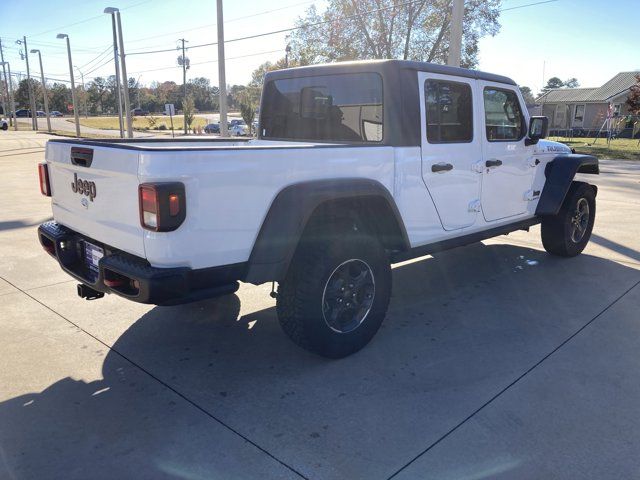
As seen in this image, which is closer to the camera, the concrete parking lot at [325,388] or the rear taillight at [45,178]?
the concrete parking lot at [325,388]

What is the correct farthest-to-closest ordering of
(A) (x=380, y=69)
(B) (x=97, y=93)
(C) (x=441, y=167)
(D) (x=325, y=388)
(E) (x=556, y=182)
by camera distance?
(B) (x=97, y=93)
(E) (x=556, y=182)
(C) (x=441, y=167)
(A) (x=380, y=69)
(D) (x=325, y=388)

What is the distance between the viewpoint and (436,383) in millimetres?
3158

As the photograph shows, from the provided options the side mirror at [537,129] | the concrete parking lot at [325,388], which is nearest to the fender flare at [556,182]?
the side mirror at [537,129]

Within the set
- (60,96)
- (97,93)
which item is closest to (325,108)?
(60,96)

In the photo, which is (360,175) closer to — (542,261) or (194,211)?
(194,211)

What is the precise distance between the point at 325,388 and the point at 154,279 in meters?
1.25

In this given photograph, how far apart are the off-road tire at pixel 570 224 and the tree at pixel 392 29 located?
2529 cm

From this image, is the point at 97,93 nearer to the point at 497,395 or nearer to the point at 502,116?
the point at 502,116

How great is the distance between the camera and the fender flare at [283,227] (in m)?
2.84

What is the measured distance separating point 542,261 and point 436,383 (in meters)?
3.37

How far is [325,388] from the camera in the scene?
3.09 metres

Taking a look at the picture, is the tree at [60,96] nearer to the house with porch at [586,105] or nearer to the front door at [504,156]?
the house with porch at [586,105]

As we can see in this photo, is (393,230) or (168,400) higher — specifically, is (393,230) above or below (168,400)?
above

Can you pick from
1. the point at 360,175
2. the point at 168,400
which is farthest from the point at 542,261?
the point at 168,400
